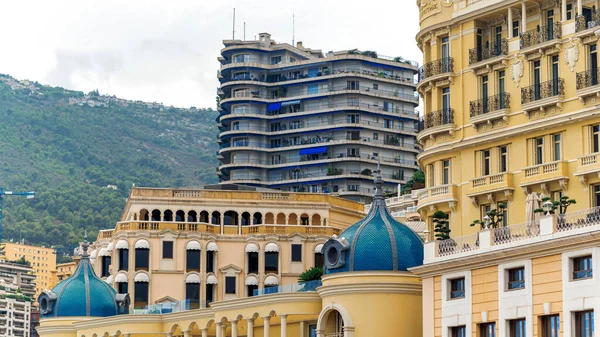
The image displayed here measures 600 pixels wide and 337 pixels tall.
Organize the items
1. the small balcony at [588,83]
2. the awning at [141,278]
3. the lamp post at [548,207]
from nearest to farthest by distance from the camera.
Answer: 1. the lamp post at [548,207]
2. the small balcony at [588,83]
3. the awning at [141,278]

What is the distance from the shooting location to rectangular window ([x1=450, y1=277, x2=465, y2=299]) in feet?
274

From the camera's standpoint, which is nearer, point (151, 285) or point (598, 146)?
point (598, 146)

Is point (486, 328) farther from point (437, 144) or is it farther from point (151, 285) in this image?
point (151, 285)

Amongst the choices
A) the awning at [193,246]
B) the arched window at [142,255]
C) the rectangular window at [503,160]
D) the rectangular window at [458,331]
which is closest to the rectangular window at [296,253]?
the awning at [193,246]

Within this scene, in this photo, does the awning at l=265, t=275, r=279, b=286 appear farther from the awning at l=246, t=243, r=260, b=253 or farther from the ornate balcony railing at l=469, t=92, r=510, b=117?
the ornate balcony railing at l=469, t=92, r=510, b=117

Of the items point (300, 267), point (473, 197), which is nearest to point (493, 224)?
point (473, 197)

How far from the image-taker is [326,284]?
9262 centimetres

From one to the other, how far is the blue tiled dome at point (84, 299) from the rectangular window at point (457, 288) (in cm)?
3795

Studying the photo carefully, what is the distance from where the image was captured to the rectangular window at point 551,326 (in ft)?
250

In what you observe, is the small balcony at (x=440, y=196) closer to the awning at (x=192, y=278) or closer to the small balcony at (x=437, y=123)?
the small balcony at (x=437, y=123)

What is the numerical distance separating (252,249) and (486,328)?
53389 millimetres

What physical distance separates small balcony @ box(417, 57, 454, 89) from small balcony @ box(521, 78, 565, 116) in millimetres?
6627

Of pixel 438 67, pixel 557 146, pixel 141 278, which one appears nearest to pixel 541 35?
pixel 557 146

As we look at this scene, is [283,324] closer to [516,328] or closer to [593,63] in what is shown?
[516,328]
